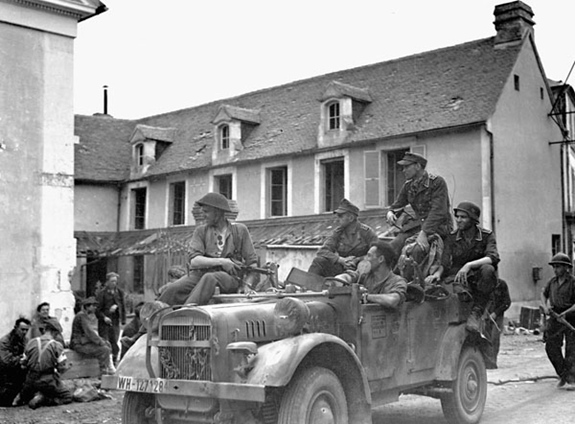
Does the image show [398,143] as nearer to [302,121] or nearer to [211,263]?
[302,121]

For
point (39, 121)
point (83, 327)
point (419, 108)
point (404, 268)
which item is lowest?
point (83, 327)

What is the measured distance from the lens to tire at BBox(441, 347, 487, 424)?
Answer: 824 cm

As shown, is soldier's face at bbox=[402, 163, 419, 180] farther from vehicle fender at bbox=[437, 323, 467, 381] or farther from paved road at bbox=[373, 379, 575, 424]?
paved road at bbox=[373, 379, 575, 424]

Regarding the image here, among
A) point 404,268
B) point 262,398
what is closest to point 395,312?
point 404,268

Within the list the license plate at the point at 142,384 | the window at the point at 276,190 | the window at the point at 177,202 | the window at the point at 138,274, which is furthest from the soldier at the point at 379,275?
the window at the point at 138,274

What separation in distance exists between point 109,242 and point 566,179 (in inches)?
Answer: 712

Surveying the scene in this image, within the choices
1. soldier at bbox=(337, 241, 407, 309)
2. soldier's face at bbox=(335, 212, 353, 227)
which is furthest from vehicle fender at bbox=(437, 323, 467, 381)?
soldier's face at bbox=(335, 212, 353, 227)

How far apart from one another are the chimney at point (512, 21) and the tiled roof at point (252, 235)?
675 centimetres

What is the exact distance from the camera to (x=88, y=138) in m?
33.8

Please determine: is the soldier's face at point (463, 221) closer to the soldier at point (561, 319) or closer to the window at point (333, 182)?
the soldier at point (561, 319)

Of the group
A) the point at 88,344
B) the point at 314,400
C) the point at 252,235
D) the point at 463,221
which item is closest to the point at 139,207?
the point at 252,235

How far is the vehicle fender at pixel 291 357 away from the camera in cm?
579

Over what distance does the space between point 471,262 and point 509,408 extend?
2.15 meters

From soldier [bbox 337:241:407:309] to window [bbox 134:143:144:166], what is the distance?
25040 millimetres
